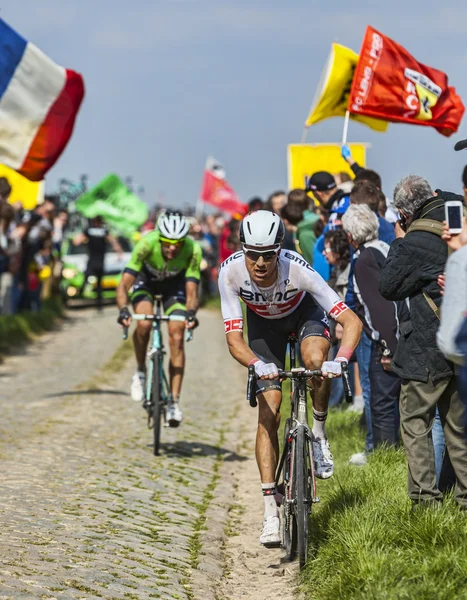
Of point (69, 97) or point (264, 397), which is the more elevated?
point (69, 97)

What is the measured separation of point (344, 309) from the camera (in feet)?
23.2

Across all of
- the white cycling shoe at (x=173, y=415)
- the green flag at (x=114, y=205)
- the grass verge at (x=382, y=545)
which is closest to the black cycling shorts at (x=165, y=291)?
the white cycling shoe at (x=173, y=415)

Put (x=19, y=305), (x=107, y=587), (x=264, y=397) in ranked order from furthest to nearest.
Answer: (x=19, y=305) → (x=264, y=397) → (x=107, y=587)

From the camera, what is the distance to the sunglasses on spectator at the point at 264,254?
22.8 feet

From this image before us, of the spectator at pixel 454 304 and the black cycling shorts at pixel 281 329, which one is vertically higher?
the spectator at pixel 454 304

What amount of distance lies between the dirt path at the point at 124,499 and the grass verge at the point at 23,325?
15.0 ft


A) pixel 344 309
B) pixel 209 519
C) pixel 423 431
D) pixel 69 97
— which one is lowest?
pixel 209 519

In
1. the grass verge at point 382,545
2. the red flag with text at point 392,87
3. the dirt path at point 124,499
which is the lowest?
the dirt path at point 124,499

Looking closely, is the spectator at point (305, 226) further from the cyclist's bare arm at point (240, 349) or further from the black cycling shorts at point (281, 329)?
the cyclist's bare arm at point (240, 349)

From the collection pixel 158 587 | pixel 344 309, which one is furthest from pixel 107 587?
pixel 344 309

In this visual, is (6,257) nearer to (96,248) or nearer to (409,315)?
(96,248)

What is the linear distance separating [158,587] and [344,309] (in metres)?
1.97

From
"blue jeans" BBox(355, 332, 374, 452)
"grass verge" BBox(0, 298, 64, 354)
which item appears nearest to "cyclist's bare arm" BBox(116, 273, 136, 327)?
"blue jeans" BBox(355, 332, 374, 452)

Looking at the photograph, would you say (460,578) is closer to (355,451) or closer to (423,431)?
(423,431)
